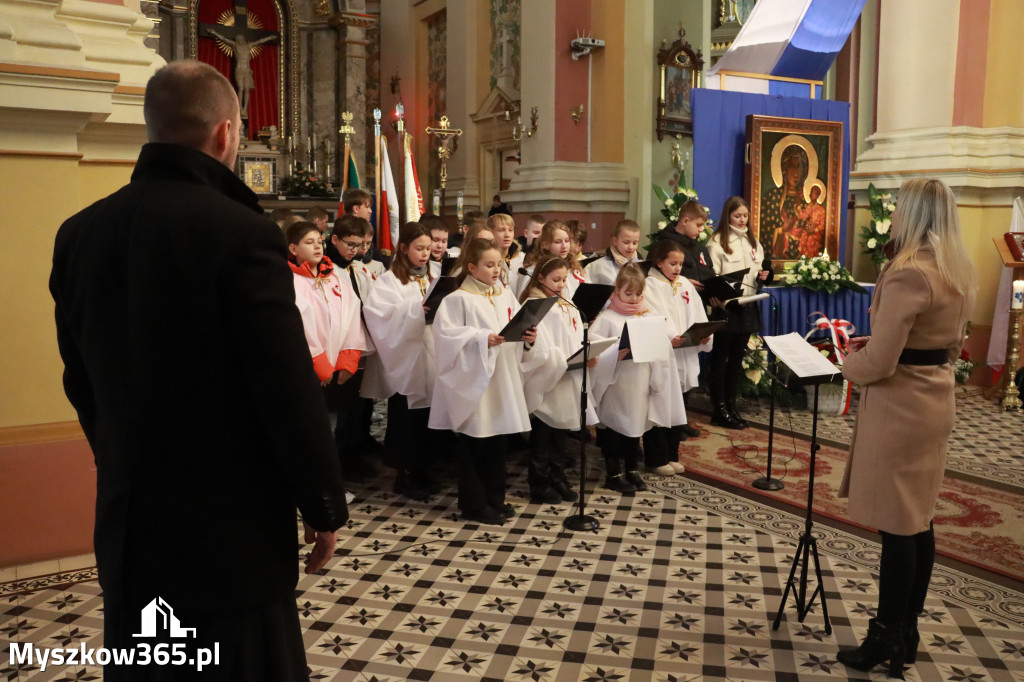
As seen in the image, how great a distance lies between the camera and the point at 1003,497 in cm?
573

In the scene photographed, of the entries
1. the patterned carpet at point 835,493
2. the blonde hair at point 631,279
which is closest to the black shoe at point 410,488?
the blonde hair at point 631,279

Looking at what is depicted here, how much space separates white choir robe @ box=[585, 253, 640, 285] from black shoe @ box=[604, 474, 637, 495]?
62.3 inches

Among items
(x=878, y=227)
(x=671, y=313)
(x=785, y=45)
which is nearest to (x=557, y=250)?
(x=671, y=313)

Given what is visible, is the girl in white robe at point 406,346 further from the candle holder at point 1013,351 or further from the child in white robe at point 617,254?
the candle holder at point 1013,351

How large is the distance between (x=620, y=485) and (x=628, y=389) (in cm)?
64

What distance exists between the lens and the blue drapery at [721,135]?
9.09 meters

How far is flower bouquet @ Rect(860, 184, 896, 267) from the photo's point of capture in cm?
947

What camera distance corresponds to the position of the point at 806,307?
28.2 ft

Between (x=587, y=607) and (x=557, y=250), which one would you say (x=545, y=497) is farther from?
(x=557, y=250)

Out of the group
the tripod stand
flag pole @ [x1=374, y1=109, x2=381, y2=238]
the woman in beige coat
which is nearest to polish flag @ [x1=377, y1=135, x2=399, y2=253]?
flag pole @ [x1=374, y1=109, x2=381, y2=238]

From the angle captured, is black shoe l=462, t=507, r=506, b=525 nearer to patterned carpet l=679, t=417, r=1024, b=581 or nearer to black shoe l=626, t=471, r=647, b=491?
black shoe l=626, t=471, r=647, b=491

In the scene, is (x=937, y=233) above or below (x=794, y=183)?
below

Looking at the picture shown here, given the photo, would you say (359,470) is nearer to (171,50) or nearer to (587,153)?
(587,153)

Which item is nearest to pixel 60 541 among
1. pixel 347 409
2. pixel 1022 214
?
pixel 347 409
